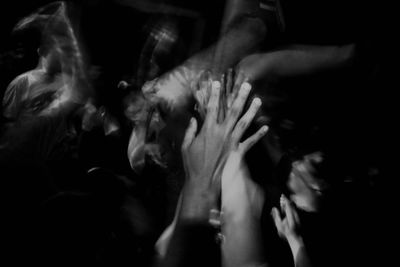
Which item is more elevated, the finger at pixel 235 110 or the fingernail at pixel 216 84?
the fingernail at pixel 216 84

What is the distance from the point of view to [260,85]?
180 cm

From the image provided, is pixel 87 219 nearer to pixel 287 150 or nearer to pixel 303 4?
pixel 287 150

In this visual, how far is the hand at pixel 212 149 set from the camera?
4.89 feet

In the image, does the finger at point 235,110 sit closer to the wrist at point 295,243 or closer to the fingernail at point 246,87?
the fingernail at point 246,87

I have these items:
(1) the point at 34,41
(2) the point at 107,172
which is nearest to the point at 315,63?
(2) the point at 107,172

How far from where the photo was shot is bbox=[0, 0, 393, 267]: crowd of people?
1.57 meters

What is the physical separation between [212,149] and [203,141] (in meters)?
0.06

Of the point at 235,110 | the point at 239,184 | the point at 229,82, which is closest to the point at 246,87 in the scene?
the point at 229,82

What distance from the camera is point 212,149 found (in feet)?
4.85

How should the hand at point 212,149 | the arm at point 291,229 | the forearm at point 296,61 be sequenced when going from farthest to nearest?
the forearm at point 296,61 → the arm at point 291,229 → the hand at point 212,149

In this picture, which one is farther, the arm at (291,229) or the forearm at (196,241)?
the arm at (291,229)

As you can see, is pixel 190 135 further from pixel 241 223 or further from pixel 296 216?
pixel 296 216

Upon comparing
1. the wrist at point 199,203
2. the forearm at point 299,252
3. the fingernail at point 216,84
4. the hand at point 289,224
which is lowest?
the forearm at point 299,252

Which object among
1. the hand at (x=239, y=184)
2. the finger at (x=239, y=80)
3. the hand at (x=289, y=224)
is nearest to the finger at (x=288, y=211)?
the hand at (x=289, y=224)
